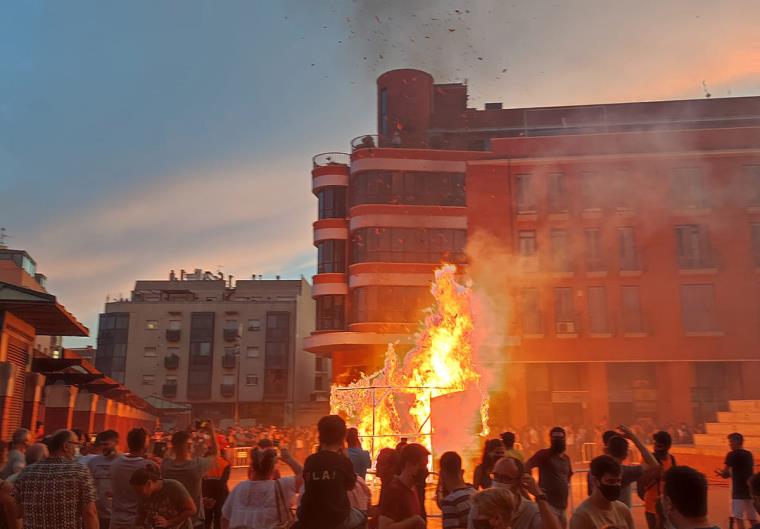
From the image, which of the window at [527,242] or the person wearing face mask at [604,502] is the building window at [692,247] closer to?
the window at [527,242]

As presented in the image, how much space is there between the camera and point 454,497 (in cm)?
495

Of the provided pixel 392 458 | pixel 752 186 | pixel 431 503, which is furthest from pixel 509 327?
pixel 392 458

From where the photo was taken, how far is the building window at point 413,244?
3794 cm

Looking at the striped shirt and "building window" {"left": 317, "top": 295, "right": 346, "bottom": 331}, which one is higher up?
"building window" {"left": 317, "top": 295, "right": 346, "bottom": 331}

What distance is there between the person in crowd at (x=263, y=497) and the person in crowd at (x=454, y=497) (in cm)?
111

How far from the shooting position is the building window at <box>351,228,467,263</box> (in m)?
37.9

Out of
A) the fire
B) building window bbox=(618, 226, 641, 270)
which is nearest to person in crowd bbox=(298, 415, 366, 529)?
the fire

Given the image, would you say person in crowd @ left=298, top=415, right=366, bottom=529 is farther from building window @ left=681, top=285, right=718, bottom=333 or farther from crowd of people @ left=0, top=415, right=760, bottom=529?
building window @ left=681, top=285, right=718, bottom=333

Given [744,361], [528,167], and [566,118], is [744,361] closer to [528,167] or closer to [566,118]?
[528,167]

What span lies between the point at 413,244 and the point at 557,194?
8001mm

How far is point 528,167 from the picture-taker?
37.7 metres

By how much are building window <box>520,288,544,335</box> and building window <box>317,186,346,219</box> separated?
37.0ft

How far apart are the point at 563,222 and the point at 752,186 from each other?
368 inches

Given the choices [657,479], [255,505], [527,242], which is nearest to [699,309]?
[527,242]
